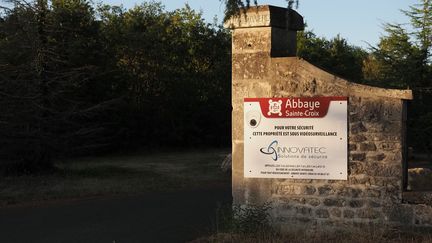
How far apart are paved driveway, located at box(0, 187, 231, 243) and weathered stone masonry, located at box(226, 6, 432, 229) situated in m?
1.72

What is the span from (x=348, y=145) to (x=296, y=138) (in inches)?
30.1

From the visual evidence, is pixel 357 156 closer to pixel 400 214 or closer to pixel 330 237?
pixel 400 214

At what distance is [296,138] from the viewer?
834 centimetres

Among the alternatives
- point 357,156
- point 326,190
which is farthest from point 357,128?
point 326,190

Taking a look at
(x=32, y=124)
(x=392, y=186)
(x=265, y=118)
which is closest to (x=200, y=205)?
(x=265, y=118)

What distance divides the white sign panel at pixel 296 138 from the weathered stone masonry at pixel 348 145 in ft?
0.35

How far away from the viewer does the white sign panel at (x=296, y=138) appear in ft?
26.7

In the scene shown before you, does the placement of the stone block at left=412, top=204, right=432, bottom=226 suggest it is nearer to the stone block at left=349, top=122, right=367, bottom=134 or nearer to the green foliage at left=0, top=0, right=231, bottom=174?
the stone block at left=349, top=122, right=367, bottom=134

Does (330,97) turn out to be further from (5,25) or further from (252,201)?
(5,25)

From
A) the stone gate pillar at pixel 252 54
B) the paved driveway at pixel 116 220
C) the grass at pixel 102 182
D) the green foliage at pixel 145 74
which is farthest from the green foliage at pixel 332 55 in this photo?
the stone gate pillar at pixel 252 54

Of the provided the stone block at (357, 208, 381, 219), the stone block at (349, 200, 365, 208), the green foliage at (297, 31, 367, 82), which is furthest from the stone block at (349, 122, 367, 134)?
the green foliage at (297, 31, 367, 82)

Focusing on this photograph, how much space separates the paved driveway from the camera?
30.2ft

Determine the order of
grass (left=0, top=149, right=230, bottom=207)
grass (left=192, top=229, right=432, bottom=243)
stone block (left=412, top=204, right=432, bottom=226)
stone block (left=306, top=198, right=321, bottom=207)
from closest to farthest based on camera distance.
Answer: grass (left=192, top=229, right=432, bottom=243) → stone block (left=412, top=204, right=432, bottom=226) → stone block (left=306, top=198, right=321, bottom=207) → grass (left=0, top=149, right=230, bottom=207)

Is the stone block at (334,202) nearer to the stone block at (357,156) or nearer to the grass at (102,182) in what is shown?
the stone block at (357,156)
